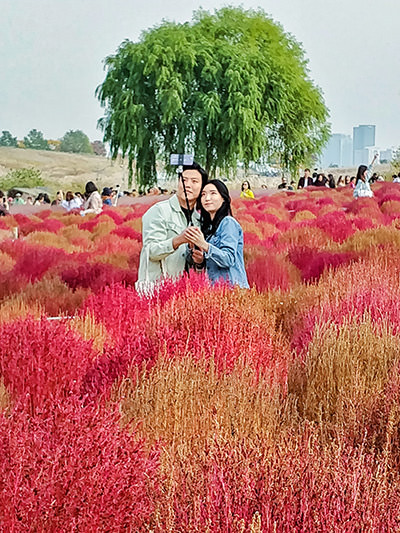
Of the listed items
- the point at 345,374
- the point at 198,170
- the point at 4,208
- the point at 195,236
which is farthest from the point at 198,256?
A: the point at 4,208

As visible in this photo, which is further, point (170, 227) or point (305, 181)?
point (305, 181)

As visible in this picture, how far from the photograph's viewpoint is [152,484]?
7.42 feet

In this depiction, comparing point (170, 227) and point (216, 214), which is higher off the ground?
point (216, 214)

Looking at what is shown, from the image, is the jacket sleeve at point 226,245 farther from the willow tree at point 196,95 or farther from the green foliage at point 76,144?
the green foliage at point 76,144

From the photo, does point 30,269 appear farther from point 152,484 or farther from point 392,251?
point 152,484

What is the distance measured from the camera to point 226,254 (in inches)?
212

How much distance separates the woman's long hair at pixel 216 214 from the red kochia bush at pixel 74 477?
10.7 ft

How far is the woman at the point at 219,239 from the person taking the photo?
5402mm

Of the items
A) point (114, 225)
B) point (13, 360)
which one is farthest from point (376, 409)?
point (114, 225)

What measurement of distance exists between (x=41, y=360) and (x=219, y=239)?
2247 millimetres

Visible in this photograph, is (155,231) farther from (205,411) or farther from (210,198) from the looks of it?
(205,411)

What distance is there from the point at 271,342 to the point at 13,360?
1392 millimetres

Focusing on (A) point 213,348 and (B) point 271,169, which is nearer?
(A) point 213,348

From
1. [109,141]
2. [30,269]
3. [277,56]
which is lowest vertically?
[30,269]
